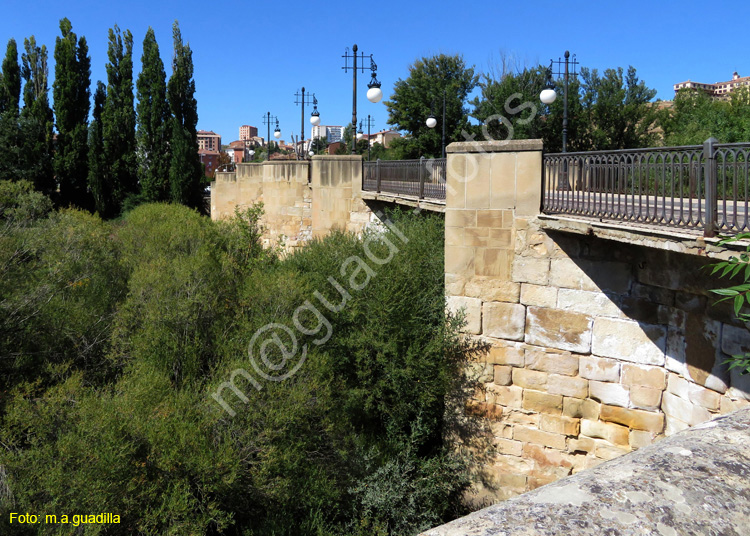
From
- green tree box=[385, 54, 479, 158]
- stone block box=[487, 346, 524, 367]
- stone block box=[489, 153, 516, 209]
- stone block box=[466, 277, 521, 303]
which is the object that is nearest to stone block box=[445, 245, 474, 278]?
stone block box=[466, 277, 521, 303]

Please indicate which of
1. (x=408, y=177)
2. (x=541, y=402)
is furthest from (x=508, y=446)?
(x=408, y=177)

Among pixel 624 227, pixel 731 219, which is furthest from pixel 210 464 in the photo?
pixel 731 219

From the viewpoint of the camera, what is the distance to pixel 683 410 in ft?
21.0

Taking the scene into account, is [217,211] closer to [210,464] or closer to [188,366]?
[188,366]

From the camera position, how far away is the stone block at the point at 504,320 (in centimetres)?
773

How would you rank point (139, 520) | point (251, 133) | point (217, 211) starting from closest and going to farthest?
point (139, 520), point (217, 211), point (251, 133)

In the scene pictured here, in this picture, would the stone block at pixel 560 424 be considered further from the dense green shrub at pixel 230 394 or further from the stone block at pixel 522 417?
the dense green shrub at pixel 230 394

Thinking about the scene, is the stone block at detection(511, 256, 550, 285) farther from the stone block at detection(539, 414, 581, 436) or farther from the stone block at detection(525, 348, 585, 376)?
the stone block at detection(539, 414, 581, 436)

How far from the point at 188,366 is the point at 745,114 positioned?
23557mm

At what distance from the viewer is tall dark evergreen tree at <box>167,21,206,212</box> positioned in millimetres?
30078

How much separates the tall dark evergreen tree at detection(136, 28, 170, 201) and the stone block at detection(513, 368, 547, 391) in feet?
87.2

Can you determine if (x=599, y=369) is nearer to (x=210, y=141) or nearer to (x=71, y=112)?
(x=71, y=112)

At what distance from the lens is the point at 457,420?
842 cm

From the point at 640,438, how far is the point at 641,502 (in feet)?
20.3
